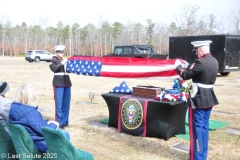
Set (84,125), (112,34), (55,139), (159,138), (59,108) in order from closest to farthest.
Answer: (55,139), (159,138), (59,108), (84,125), (112,34)

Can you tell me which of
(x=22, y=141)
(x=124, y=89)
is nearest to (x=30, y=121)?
(x=22, y=141)

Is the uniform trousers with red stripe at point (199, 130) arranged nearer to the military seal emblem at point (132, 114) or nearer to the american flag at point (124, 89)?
the military seal emblem at point (132, 114)

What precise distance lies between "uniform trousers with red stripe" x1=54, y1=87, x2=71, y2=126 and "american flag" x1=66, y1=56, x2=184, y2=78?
0.42 metres

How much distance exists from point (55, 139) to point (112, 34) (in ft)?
210

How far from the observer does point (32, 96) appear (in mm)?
3162

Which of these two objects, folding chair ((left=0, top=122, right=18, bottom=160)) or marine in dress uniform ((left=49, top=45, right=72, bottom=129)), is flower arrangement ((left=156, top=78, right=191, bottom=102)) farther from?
folding chair ((left=0, top=122, right=18, bottom=160))

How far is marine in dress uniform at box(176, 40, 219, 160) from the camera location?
4012 mm

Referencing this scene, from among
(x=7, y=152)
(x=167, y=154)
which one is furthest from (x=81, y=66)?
(x=7, y=152)

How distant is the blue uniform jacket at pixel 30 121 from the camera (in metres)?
2.99

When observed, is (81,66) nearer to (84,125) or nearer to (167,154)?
(84,125)

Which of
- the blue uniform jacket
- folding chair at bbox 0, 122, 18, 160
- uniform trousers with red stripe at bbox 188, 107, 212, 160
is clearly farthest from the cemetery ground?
the blue uniform jacket

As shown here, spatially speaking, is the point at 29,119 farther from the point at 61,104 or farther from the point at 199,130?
the point at 61,104

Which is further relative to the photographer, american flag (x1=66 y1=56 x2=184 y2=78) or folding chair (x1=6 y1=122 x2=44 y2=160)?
american flag (x1=66 y1=56 x2=184 y2=78)

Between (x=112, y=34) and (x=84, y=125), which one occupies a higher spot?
(x=112, y=34)
